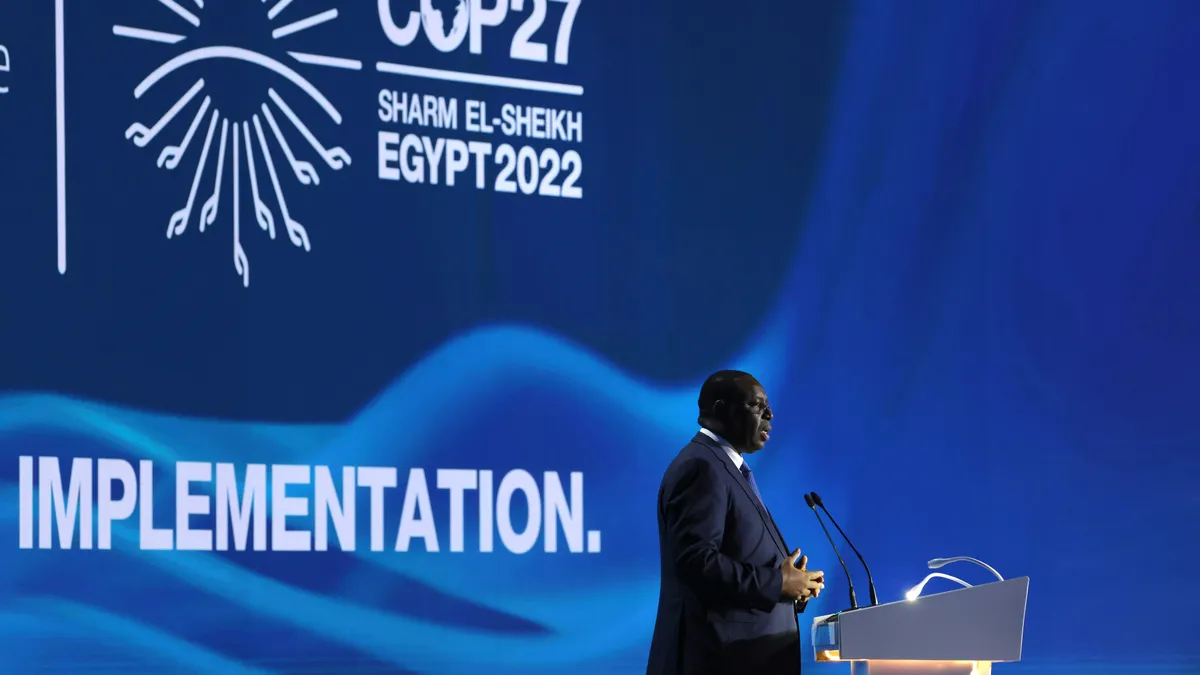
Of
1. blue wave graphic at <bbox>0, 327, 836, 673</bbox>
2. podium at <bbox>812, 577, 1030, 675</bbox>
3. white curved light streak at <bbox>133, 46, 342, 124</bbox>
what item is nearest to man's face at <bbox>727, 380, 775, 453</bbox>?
podium at <bbox>812, 577, 1030, 675</bbox>

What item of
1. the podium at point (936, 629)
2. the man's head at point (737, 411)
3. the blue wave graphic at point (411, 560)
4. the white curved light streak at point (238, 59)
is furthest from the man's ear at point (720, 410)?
the white curved light streak at point (238, 59)

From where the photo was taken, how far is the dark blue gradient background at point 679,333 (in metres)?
4.64

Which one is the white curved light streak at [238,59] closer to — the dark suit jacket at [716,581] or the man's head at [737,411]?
the man's head at [737,411]

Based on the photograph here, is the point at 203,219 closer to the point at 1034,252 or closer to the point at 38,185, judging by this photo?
the point at 38,185

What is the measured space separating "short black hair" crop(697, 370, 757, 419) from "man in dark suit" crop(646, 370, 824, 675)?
0.05 m

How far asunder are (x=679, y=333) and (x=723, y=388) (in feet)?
5.27

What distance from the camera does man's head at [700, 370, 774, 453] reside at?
3.81 meters

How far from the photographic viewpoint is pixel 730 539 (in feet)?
12.1

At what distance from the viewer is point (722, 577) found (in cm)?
352

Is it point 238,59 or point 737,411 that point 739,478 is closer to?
point 737,411

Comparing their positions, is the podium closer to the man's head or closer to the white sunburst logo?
the man's head

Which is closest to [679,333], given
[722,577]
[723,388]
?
[723,388]

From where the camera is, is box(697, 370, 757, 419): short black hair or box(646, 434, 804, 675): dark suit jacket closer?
box(646, 434, 804, 675): dark suit jacket

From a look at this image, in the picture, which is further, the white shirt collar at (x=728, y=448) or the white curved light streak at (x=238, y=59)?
the white curved light streak at (x=238, y=59)
